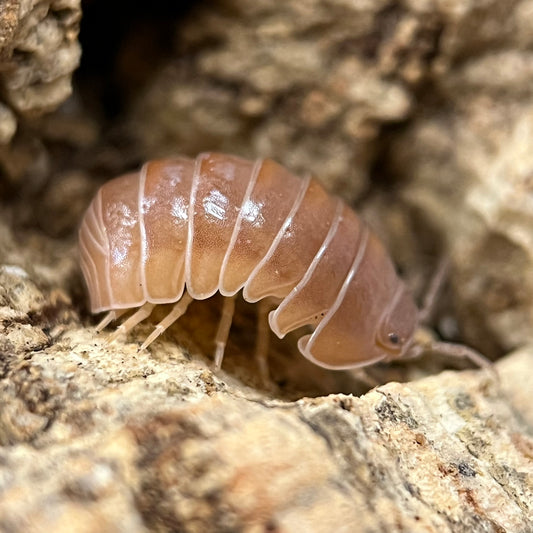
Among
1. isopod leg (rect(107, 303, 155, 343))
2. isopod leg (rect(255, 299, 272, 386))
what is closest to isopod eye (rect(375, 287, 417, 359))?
isopod leg (rect(255, 299, 272, 386))

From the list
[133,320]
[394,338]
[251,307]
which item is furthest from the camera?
[251,307]

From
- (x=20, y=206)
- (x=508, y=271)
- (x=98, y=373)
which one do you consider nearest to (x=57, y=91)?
(x=20, y=206)

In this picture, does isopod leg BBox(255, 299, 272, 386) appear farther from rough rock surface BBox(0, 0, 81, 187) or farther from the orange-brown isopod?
rough rock surface BBox(0, 0, 81, 187)

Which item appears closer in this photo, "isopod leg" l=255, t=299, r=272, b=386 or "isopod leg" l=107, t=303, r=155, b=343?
"isopod leg" l=107, t=303, r=155, b=343

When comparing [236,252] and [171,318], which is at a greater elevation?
[236,252]

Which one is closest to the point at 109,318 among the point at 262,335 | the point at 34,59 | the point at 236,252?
the point at 236,252

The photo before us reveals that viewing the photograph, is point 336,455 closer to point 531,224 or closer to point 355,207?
point 531,224

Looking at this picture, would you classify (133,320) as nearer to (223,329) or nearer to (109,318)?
(109,318)
